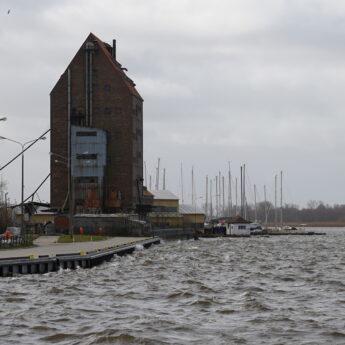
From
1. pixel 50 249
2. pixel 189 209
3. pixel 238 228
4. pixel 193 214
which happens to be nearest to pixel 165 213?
pixel 238 228

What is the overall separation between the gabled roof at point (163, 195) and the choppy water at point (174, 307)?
120 m

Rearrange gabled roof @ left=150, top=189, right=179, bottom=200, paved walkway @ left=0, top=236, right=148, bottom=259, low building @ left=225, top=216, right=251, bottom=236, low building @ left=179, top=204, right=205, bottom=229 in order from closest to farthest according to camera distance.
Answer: paved walkway @ left=0, top=236, right=148, bottom=259, low building @ left=225, top=216, right=251, bottom=236, low building @ left=179, top=204, right=205, bottom=229, gabled roof @ left=150, top=189, right=179, bottom=200

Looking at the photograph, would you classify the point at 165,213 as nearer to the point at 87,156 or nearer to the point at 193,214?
the point at 193,214

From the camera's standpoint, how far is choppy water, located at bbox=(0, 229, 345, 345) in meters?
25.2

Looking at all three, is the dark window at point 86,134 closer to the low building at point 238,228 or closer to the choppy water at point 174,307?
the low building at point 238,228

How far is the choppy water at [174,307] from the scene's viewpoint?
25.2 metres

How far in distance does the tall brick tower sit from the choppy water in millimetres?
66537

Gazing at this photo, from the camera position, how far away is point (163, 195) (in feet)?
566

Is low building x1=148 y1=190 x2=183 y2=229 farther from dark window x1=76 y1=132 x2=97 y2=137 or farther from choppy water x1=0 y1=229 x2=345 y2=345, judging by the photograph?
choppy water x1=0 y1=229 x2=345 y2=345

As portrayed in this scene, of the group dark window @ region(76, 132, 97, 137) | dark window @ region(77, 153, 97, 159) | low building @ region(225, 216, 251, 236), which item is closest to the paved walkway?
dark window @ region(77, 153, 97, 159)

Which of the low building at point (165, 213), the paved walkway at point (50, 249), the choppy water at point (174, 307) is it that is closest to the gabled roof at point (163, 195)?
the low building at point (165, 213)

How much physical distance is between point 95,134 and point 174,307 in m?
85.9

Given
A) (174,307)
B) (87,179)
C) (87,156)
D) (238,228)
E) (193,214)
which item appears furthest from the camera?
(193,214)

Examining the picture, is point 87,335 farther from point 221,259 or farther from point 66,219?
point 66,219
